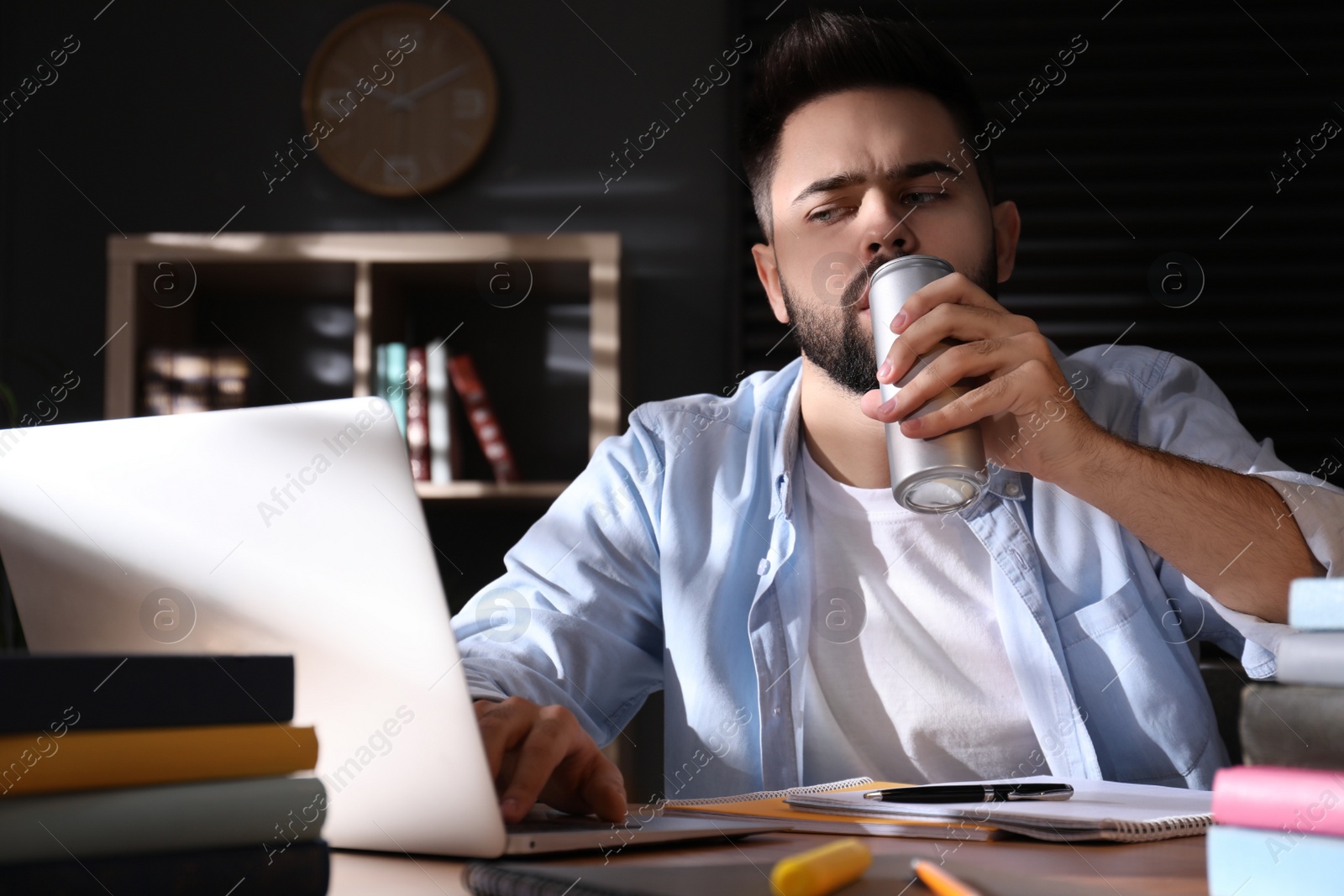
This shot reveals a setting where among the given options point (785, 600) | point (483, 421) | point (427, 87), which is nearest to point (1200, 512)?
point (785, 600)

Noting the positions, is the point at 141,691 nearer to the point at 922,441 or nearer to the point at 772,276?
the point at 922,441

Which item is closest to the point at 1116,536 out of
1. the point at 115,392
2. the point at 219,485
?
the point at 219,485

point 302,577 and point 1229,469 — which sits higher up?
point 1229,469

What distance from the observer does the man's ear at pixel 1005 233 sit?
5.28 ft

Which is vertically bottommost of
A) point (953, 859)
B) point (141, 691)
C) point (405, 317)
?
point (953, 859)

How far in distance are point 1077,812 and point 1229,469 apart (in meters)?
0.70

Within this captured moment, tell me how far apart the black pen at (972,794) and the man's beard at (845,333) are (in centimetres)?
65

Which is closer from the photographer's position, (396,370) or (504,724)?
(504,724)

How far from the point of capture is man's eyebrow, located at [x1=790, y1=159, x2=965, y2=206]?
1367 mm

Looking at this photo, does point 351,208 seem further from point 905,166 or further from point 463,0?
point 905,166

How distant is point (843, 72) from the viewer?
5.11 feet

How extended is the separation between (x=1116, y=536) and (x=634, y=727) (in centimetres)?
152

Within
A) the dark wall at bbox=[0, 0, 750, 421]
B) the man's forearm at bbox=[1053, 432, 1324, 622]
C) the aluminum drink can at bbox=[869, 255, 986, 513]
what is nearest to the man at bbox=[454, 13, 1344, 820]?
the man's forearm at bbox=[1053, 432, 1324, 622]

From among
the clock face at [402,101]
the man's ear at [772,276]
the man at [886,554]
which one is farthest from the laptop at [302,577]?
the clock face at [402,101]
